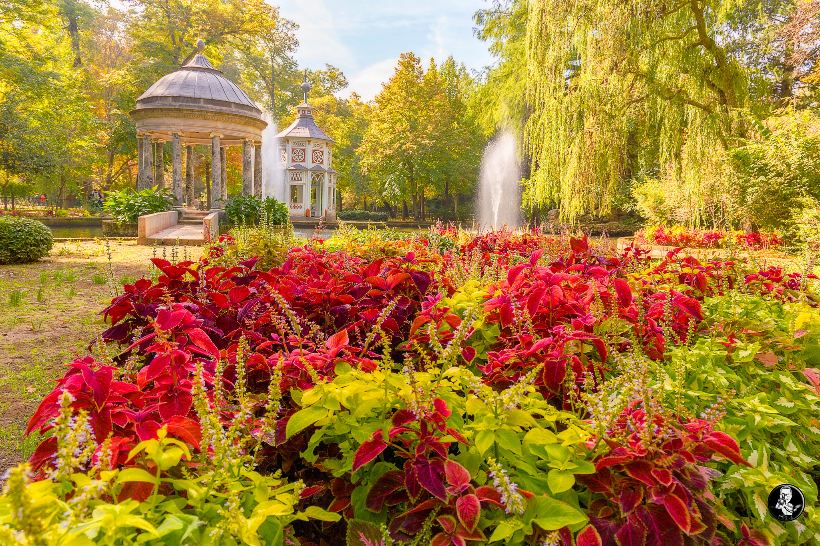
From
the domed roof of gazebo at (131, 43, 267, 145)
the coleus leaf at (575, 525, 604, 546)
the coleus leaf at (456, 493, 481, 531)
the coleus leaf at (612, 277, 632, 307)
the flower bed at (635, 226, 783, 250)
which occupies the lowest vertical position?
the coleus leaf at (575, 525, 604, 546)

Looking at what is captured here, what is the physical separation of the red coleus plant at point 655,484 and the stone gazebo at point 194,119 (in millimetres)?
22387

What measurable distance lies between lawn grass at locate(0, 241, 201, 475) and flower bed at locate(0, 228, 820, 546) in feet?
6.23

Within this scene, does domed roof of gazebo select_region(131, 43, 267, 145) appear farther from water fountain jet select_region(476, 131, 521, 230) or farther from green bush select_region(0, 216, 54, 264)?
water fountain jet select_region(476, 131, 521, 230)

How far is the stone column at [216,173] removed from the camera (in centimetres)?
2232

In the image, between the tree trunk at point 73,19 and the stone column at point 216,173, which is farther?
the tree trunk at point 73,19

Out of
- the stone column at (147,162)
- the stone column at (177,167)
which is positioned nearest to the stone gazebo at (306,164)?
the stone column at (177,167)

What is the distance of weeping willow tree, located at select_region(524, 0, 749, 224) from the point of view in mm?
11375

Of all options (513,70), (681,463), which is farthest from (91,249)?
(513,70)

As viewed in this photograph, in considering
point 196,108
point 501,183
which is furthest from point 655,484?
point 501,183

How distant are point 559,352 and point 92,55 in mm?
57094

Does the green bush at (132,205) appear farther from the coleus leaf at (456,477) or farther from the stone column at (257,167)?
the coleus leaf at (456,477)

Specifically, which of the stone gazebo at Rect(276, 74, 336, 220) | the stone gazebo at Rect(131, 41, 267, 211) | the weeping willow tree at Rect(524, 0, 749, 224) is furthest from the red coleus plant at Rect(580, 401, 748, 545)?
the stone gazebo at Rect(276, 74, 336, 220)

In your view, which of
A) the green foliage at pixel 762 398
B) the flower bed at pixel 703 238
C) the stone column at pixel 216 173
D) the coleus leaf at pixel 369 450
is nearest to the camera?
the coleus leaf at pixel 369 450

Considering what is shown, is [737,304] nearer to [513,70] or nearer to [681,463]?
[681,463]
